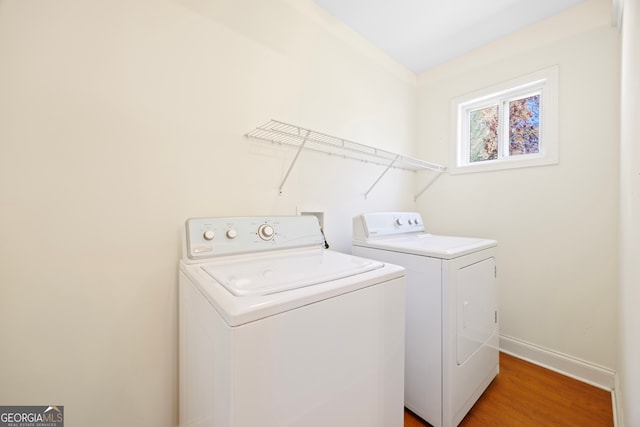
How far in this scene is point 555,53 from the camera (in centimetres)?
182

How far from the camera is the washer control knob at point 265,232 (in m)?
1.24

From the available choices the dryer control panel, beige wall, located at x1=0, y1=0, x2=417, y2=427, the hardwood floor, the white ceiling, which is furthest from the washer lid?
the white ceiling

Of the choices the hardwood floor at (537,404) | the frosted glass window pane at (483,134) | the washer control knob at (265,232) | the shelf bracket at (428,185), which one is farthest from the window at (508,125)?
the washer control knob at (265,232)

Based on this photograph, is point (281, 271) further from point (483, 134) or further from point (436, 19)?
point (483, 134)

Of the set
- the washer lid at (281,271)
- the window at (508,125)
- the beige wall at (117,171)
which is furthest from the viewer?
the window at (508,125)

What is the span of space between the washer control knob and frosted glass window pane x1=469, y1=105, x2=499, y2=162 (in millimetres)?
2156

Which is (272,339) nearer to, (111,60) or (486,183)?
(111,60)

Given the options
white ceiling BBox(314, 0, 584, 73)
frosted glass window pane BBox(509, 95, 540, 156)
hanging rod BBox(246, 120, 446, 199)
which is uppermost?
white ceiling BBox(314, 0, 584, 73)

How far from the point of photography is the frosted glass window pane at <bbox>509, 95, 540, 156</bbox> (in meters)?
2.01

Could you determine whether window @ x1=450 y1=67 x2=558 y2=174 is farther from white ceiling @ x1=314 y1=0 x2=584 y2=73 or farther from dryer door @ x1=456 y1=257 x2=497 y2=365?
dryer door @ x1=456 y1=257 x2=497 y2=365

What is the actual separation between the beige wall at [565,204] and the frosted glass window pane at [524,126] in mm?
206

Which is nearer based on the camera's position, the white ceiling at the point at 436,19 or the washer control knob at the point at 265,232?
the washer control knob at the point at 265,232

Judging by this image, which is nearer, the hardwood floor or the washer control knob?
the washer control knob

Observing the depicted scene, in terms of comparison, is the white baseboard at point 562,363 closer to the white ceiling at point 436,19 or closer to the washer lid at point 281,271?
the washer lid at point 281,271
